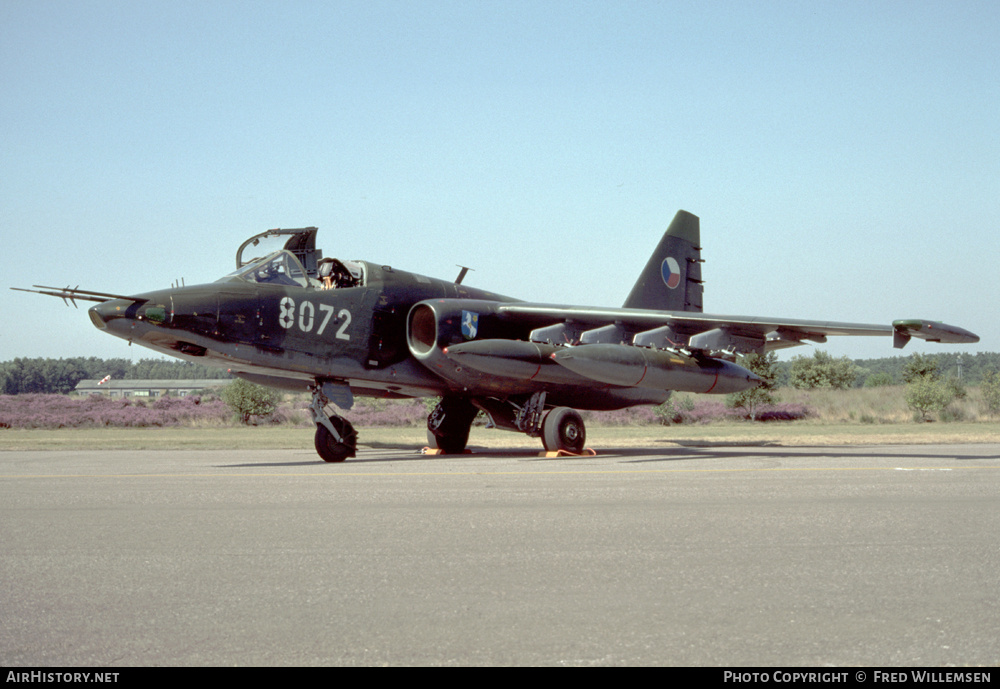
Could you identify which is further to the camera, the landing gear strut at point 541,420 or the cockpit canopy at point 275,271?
the landing gear strut at point 541,420

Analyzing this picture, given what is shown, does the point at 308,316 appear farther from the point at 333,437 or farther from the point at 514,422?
the point at 514,422

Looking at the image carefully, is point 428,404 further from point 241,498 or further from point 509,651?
point 509,651

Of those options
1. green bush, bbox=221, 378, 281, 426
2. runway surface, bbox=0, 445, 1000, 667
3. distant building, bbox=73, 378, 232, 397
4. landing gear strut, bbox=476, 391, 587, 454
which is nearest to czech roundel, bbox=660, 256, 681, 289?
landing gear strut, bbox=476, 391, 587, 454

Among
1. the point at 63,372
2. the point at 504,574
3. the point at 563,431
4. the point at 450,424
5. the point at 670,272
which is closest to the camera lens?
the point at 504,574

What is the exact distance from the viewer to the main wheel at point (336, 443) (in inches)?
617

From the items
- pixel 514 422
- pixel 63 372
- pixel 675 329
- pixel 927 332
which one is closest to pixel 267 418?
pixel 514 422

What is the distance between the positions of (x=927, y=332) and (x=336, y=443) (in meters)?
10.6

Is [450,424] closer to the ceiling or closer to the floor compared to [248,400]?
closer to the ceiling

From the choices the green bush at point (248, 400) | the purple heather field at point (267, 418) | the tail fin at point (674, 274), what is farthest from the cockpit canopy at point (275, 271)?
the green bush at point (248, 400)

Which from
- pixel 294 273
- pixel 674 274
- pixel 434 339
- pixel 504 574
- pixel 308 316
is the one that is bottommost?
pixel 504 574

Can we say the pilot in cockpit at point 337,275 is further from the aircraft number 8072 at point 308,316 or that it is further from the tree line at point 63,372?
the tree line at point 63,372

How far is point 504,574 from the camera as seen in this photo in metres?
5.17
